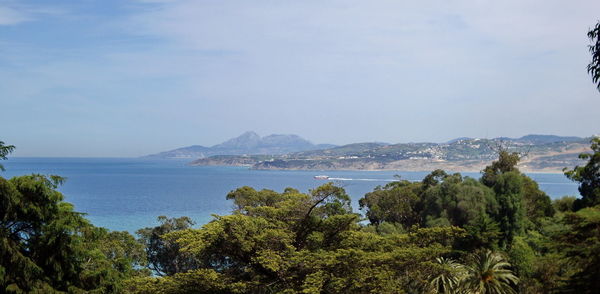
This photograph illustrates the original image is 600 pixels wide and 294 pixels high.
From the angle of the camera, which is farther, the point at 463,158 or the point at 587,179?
the point at 463,158

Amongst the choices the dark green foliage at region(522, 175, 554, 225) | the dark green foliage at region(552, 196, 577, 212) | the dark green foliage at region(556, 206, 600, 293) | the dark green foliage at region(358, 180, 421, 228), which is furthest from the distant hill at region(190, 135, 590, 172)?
the dark green foliage at region(556, 206, 600, 293)

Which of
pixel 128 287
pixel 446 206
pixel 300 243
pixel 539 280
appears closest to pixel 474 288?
pixel 539 280

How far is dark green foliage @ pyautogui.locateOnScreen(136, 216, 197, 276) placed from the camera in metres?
28.0

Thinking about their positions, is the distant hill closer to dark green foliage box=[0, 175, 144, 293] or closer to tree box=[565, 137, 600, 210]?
tree box=[565, 137, 600, 210]

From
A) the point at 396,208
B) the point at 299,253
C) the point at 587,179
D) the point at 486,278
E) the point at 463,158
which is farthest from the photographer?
the point at 463,158

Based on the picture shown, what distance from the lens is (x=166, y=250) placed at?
93.8ft

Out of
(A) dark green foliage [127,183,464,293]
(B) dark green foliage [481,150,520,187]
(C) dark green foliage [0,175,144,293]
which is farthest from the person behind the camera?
(B) dark green foliage [481,150,520,187]

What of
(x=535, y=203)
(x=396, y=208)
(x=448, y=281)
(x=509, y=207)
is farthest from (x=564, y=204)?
(x=448, y=281)

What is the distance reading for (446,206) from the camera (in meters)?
33.5

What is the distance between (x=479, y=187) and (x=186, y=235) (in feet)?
81.5

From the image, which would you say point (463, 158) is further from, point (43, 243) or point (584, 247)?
point (584, 247)

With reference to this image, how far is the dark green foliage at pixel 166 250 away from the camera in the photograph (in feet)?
91.9

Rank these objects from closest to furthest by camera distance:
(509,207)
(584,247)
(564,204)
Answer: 1. (584,247)
2. (509,207)
3. (564,204)

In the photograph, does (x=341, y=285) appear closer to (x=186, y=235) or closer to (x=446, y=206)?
(x=186, y=235)
